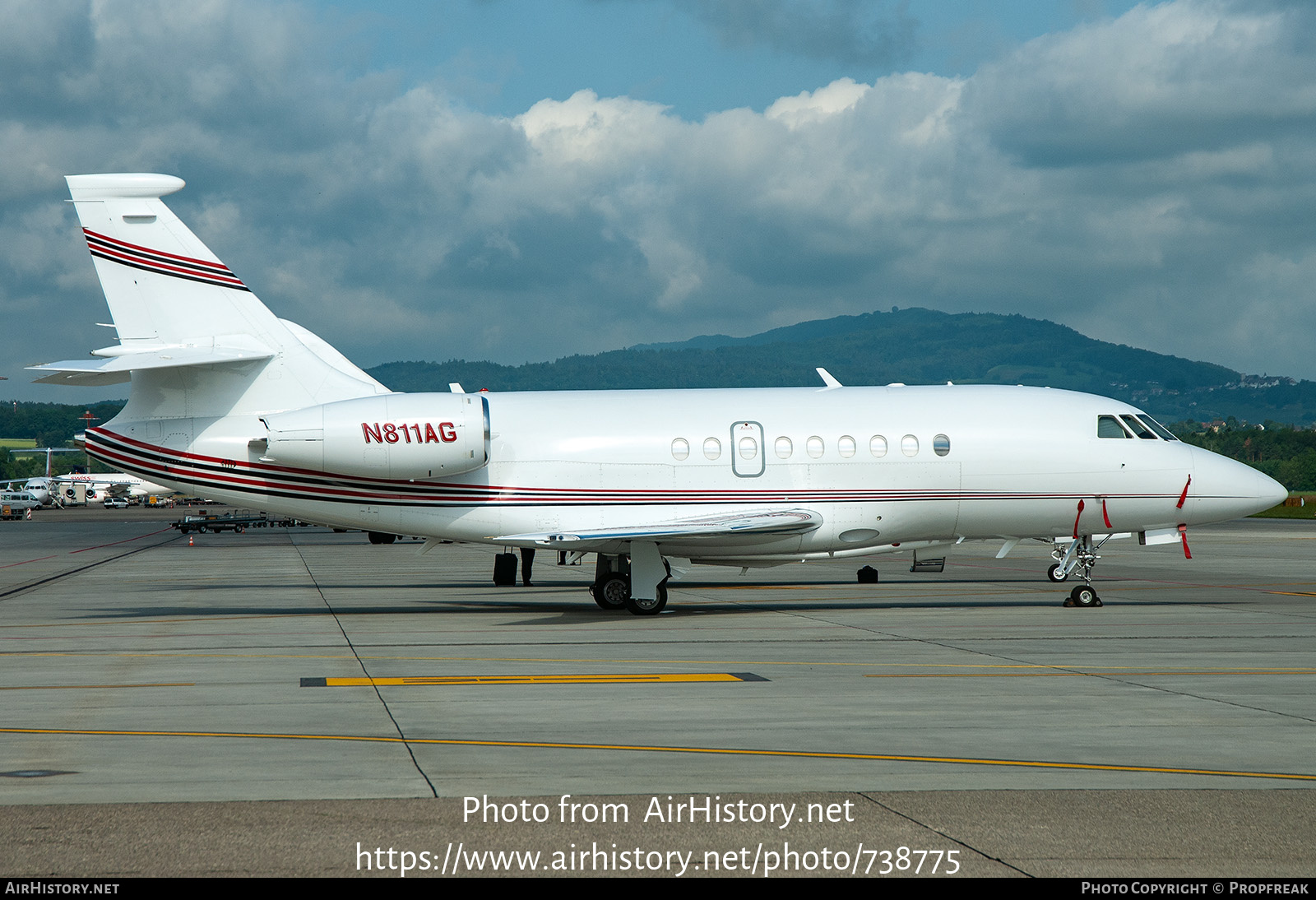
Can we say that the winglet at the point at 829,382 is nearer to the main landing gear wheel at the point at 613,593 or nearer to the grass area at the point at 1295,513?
the main landing gear wheel at the point at 613,593

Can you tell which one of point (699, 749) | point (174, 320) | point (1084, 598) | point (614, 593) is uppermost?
point (174, 320)

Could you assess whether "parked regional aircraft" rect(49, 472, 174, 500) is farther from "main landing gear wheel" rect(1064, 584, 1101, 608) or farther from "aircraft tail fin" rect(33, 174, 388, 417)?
"main landing gear wheel" rect(1064, 584, 1101, 608)

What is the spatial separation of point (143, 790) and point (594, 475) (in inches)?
542

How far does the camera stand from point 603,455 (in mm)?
22375

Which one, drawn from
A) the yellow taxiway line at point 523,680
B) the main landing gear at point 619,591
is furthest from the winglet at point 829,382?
the yellow taxiway line at point 523,680

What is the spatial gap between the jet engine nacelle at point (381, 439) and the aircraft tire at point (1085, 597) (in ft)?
38.2

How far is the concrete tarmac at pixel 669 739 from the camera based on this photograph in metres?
7.45

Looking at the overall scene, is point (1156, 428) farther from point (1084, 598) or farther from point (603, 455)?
point (603, 455)

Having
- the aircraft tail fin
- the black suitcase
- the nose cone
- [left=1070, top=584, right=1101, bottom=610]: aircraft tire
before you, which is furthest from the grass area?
the aircraft tail fin

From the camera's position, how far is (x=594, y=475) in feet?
73.3

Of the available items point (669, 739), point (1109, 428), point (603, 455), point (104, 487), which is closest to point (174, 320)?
point (603, 455)

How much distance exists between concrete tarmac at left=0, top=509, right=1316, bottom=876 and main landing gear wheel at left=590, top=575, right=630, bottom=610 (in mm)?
600

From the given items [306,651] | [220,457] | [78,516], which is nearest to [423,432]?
[220,457]

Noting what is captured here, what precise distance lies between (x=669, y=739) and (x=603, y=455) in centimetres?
1172
